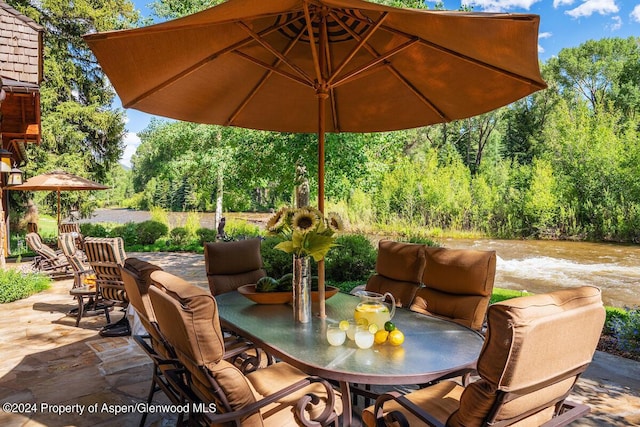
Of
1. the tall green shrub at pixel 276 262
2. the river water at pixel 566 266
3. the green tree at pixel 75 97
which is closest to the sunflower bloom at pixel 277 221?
the tall green shrub at pixel 276 262

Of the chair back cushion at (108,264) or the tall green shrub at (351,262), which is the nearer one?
the chair back cushion at (108,264)

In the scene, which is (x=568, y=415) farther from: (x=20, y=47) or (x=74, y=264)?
(x=20, y=47)

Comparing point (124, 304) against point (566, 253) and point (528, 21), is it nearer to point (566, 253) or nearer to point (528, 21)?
point (528, 21)

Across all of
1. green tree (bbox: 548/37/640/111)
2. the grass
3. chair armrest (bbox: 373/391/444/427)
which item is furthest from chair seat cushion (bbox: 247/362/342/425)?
green tree (bbox: 548/37/640/111)

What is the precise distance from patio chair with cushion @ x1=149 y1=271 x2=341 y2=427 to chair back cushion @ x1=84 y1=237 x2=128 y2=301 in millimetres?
2671

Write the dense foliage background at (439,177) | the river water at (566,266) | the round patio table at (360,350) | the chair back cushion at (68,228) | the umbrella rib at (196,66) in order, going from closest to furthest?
1. the round patio table at (360,350)
2. the umbrella rib at (196,66)
3. the river water at (566,266)
4. the dense foliage background at (439,177)
5. the chair back cushion at (68,228)

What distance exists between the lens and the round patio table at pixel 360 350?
1601 millimetres

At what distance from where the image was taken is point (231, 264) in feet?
11.1

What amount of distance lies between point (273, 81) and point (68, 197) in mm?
12971

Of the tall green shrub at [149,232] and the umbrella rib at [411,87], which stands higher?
A: the umbrella rib at [411,87]

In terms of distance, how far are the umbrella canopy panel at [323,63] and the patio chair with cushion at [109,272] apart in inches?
71.6

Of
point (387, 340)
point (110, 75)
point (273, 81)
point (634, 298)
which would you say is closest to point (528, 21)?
point (387, 340)

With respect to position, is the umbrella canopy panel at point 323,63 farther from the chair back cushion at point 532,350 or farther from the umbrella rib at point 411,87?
the chair back cushion at point 532,350

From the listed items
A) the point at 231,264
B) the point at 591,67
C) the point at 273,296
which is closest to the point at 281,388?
the point at 273,296
